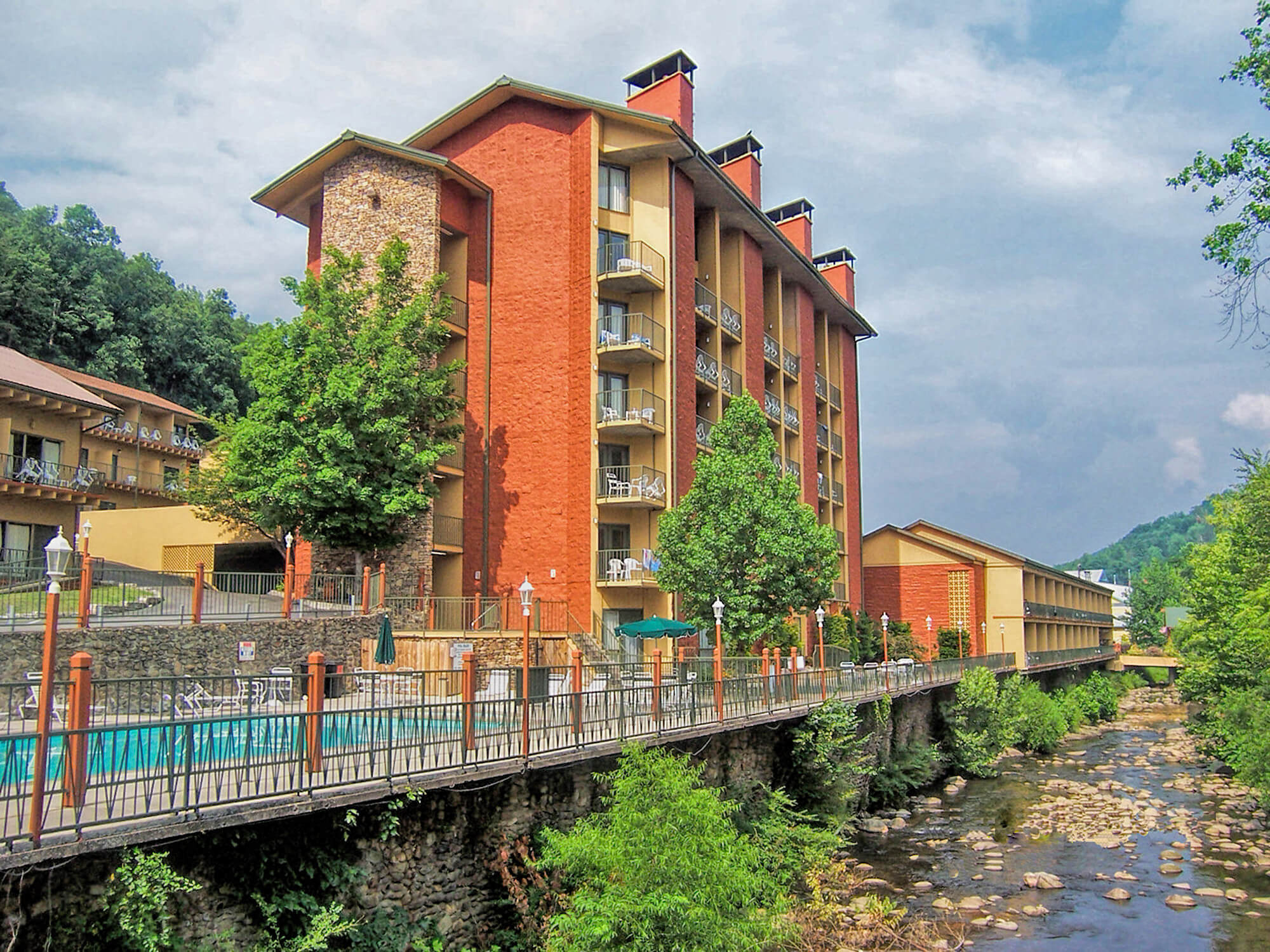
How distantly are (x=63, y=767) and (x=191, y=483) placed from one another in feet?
95.1

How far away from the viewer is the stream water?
57.9 feet

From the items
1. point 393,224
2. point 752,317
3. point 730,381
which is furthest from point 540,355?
point 752,317

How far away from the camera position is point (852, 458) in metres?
53.3

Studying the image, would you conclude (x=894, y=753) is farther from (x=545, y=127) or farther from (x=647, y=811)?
(x=545, y=127)

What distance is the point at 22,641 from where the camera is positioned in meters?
17.3

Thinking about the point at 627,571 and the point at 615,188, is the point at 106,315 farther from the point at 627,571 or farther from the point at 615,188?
the point at 627,571

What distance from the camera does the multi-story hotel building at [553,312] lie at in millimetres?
31812

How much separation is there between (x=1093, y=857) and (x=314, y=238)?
32993 millimetres

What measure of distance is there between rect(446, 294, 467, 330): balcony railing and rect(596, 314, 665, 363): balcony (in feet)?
15.7

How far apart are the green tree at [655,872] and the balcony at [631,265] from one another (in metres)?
21.6

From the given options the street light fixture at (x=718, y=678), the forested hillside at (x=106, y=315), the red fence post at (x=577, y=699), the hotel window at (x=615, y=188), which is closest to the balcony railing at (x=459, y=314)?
the hotel window at (x=615, y=188)

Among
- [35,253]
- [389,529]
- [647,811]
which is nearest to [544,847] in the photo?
[647,811]

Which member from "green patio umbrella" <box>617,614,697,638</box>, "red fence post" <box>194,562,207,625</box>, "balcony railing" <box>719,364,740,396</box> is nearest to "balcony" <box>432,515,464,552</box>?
"green patio umbrella" <box>617,614,697,638</box>

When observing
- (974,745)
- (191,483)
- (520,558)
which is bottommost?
(974,745)
